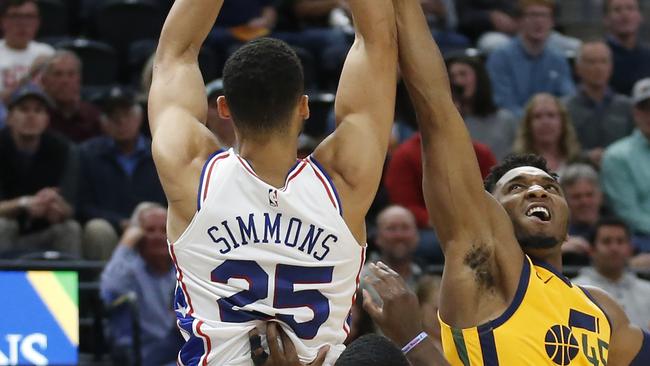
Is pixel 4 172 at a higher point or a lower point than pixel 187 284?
lower

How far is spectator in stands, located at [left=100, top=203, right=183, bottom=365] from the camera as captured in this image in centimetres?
794

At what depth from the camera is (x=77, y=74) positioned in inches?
375

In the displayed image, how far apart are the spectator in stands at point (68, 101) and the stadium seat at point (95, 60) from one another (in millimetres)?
615

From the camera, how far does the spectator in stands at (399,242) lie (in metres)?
8.22

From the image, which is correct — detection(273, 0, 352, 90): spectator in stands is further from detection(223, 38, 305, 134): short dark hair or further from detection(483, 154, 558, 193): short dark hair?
detection(223, 38, 305, 134): short dark hair

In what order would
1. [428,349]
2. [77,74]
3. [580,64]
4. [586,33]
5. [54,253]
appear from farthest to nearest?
[586,33], [580,64], [77,74], [54,253], [428,349]

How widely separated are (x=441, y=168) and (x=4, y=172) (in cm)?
501

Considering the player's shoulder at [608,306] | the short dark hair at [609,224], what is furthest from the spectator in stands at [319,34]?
the player's shoulder at [608,306]

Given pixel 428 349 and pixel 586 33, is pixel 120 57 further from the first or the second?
pixel 428 349

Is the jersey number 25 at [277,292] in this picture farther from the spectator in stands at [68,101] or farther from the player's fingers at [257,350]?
the spectator in stands at [68,101]

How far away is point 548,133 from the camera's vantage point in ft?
30.7

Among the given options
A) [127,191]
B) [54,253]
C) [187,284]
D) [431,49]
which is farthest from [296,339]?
[127,191]

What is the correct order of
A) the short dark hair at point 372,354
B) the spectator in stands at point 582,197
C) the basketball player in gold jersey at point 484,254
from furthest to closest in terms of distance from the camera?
the spectator in stands at point 582,197, the basketball player in gold jersey at point 484,254, the short dark hair at point 372,354

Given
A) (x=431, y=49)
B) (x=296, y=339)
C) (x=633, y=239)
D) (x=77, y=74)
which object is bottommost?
(x=633, y=239)
